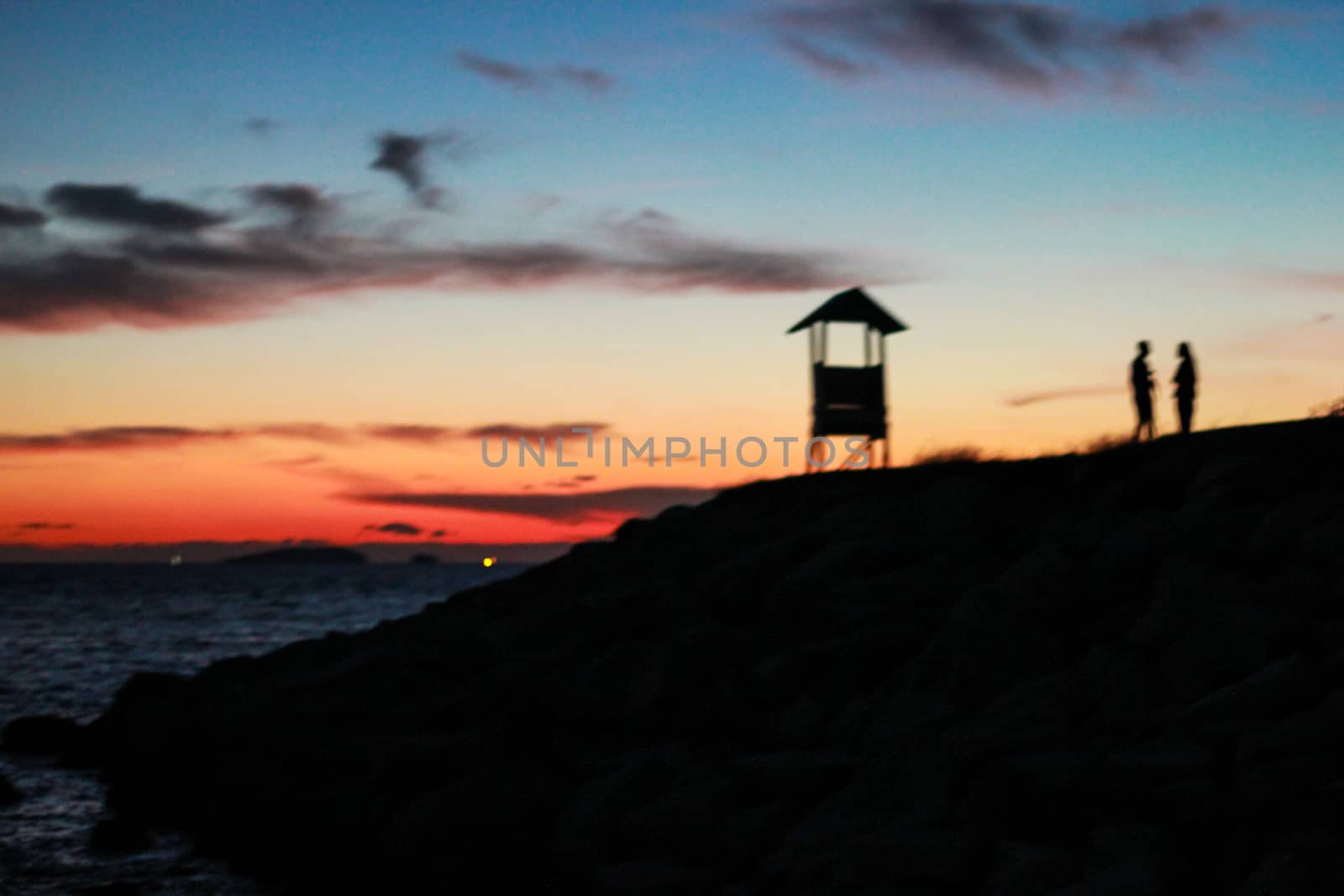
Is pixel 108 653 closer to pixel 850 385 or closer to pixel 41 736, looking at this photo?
pixel 41 736

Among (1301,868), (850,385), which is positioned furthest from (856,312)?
(1301,868)

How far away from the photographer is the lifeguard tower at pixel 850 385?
64.6 ft

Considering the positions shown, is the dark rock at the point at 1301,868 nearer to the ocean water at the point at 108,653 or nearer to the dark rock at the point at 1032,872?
the dark rock at the point at 1032,872

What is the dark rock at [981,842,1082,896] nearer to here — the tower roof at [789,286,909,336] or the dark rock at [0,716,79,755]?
the tower roof at [789,286,909,336]

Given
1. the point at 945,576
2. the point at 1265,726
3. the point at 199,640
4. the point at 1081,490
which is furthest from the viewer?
the point at 199,640

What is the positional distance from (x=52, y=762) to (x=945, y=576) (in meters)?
14.3

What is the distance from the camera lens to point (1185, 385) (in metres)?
16.1

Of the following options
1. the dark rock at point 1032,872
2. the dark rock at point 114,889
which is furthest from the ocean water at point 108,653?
the dark rock at point 1032,872

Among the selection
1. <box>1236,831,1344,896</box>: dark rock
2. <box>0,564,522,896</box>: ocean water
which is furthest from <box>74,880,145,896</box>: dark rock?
<box>1236,831,1344,896</box>: dark rock

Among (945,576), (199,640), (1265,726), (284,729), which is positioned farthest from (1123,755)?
(199,640)

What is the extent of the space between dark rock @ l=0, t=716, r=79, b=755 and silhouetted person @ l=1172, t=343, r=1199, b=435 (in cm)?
1629

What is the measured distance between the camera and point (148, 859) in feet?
43.1

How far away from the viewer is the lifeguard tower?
64.6ft

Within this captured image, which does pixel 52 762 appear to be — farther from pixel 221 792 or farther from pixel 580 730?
pixel 580 730
